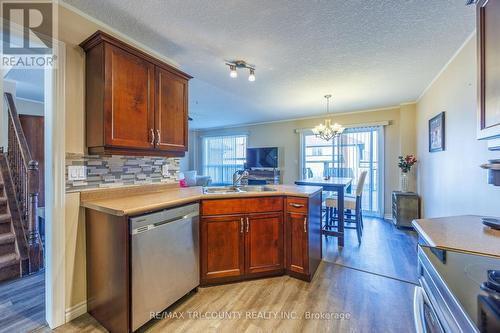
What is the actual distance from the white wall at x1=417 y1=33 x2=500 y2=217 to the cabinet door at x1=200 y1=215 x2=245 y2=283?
6.89ft

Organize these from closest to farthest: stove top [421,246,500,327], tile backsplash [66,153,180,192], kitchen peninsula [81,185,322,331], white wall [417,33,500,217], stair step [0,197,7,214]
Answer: stove top [421,246,500,327]
kitchen peninsula [81,185,322,331]
tile backsplash [66,153,180,192]
white wall [417,33,500,217]
stair step [0,197,7,214]

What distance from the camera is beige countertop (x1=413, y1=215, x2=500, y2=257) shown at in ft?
3.06

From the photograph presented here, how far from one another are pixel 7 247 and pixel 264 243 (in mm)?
2833

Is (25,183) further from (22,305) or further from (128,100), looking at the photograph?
(128,100)

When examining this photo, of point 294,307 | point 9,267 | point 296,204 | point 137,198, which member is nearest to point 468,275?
point 294,307

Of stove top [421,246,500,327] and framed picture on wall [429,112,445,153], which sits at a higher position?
framed picture on wall [429,112,445,153]

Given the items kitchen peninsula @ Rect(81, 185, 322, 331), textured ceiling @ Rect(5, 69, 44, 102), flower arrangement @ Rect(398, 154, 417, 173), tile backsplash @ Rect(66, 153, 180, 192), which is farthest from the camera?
flower arrangement @ Rect(398, 154, 417, 173)


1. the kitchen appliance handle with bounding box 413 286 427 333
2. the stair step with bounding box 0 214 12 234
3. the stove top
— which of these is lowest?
the stair step with bounding box 0 214 12 234

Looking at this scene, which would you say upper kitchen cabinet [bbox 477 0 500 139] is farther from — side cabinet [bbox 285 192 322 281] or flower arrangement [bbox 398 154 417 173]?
flower arrangement [bbox 398 154 417 173]

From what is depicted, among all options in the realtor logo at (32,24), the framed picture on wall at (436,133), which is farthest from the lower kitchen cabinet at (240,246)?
the framed picture on wall at (436,133)

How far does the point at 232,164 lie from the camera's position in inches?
293

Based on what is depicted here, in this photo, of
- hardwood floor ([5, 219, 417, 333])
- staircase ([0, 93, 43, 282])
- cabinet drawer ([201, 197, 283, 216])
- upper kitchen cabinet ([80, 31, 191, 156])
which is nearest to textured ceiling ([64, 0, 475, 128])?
upper kitchen cabinet ([80, 31, 191, 156])

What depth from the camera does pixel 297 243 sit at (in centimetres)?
226

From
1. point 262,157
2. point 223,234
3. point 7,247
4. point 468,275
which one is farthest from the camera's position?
point 262,157
